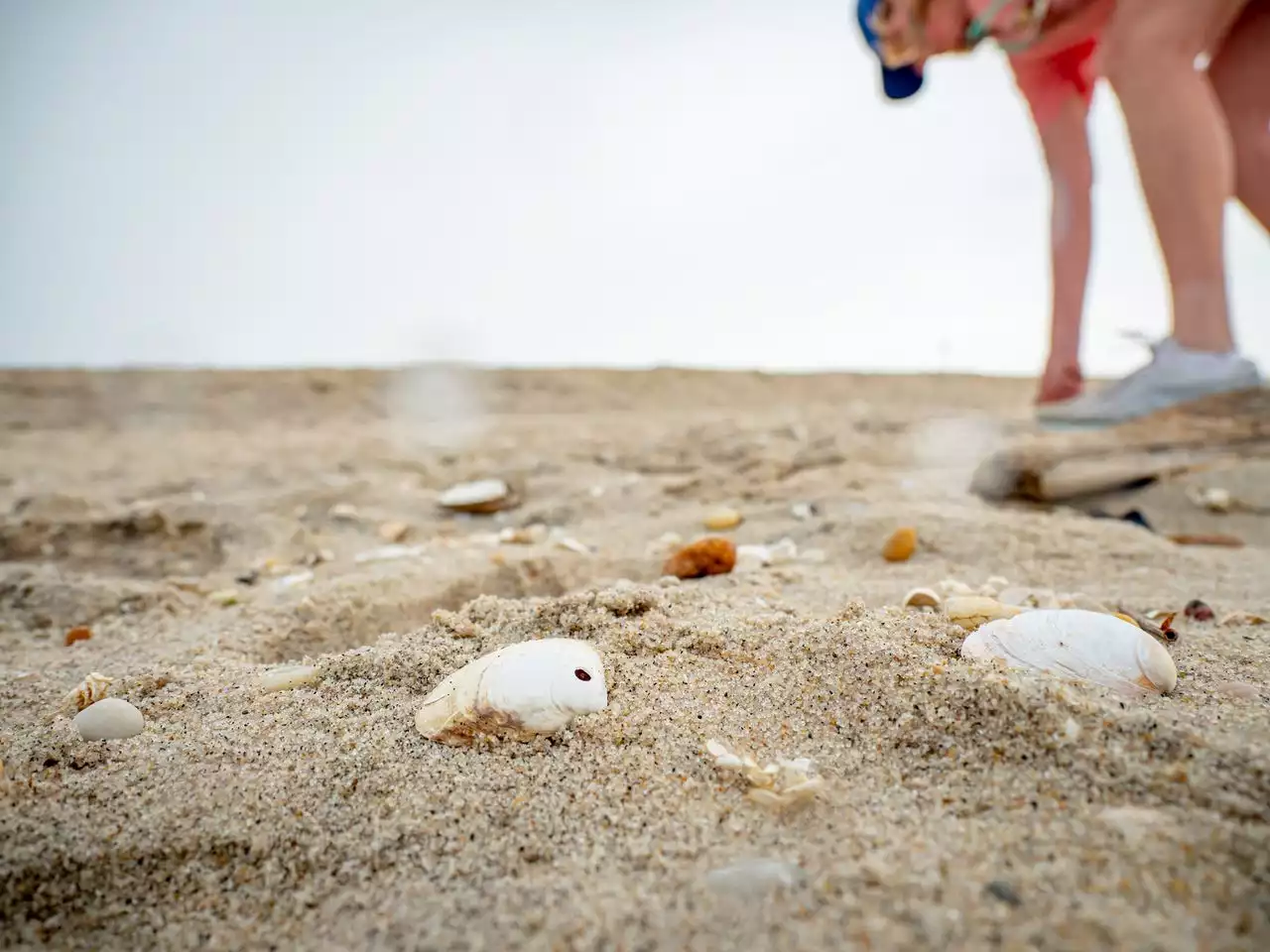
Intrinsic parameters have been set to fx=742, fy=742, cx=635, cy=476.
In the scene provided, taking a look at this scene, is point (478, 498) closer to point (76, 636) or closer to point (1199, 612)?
point (76, 636)

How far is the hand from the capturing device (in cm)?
342

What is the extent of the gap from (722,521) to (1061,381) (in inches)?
81.2

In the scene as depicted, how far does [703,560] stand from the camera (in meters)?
1.77

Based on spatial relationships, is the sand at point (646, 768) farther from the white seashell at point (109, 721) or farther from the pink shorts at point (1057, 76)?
the pink shorts at point (1057, 76)

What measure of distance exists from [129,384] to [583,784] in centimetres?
709

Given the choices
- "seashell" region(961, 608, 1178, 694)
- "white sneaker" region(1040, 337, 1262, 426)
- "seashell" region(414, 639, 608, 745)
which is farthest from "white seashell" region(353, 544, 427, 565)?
"white sneaker" region(1040, 337, 1262, 426)

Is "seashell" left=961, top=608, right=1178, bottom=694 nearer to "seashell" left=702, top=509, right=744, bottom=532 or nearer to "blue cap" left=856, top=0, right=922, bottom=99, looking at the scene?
"seashell" left=702, top=509, right=744, bottom=532

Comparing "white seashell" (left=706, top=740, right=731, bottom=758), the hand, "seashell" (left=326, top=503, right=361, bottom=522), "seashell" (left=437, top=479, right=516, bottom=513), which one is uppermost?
the hand

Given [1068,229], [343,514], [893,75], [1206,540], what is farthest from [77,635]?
[1068,229]

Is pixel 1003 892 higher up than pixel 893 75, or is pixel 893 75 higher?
pixel 893 75

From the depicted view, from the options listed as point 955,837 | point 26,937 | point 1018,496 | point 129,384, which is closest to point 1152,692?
point 955,837

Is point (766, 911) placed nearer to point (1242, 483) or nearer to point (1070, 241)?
point (1242, 483)

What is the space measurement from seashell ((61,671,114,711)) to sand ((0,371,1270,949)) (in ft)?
0.09

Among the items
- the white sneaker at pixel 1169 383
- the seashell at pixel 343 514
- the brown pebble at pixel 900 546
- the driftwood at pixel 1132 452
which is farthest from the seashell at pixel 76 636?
the white sneaker at pixel 1169 383
